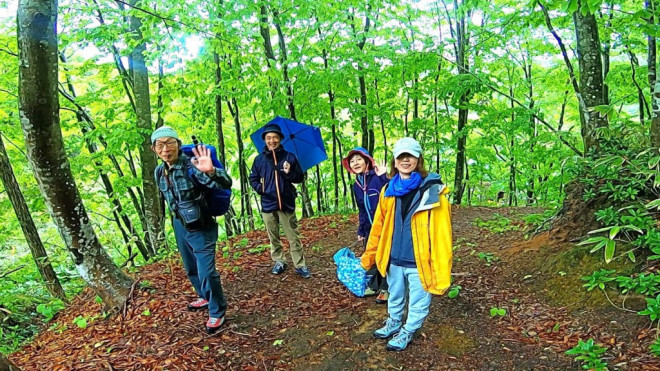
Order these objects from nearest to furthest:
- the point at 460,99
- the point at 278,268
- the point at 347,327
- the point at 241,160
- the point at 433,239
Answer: the point at 433,239 < the point at 347,327 < the point at 278,268 < the point at 460,99 < the point at 241,160

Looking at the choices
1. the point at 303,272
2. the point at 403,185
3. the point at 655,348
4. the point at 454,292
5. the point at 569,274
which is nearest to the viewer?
the point at 655,348

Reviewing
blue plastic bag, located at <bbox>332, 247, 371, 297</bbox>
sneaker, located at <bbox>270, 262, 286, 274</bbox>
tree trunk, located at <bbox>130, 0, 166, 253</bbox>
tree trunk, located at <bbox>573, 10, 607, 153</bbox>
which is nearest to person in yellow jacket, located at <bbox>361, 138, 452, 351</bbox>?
blue plastic bag, located at <bbox>332, 247, 371, 297</bbox>

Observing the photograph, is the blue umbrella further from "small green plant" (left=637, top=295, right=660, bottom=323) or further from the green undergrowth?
"small green plant" (left=637, top=295, right=660, bottom=323)

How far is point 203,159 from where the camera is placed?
11.8 ft

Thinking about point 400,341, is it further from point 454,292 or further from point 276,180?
point 276,180

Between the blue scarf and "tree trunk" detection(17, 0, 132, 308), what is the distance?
3433mm

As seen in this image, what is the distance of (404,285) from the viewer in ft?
12.3

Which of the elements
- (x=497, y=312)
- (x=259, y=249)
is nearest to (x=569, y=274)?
(x=497, y=312)

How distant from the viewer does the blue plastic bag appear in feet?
16.2

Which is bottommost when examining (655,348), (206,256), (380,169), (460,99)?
(655,348)

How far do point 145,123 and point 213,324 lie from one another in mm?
5674

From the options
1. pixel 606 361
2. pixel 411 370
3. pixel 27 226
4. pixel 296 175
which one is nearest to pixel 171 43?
pixel 296 175

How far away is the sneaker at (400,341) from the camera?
3.68 m

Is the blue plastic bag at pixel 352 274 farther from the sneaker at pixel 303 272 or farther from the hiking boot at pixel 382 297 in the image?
the sneaker at pixel 303 272
